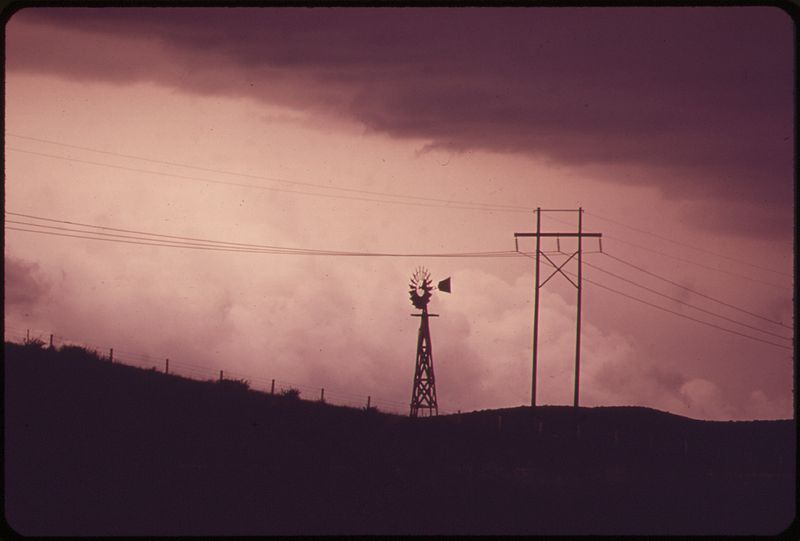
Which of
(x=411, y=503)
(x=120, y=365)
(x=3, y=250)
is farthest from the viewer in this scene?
(x=120, y=365)

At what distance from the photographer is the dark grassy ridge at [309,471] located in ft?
97.3

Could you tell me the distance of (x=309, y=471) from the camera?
34.5 meters

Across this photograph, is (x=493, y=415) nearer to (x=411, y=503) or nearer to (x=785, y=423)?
(x=785, y=423)

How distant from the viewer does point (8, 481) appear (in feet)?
97.8

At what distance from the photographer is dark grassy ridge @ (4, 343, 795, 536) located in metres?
29.7

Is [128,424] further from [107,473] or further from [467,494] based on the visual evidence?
[467,494]

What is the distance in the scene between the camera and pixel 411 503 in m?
32.3

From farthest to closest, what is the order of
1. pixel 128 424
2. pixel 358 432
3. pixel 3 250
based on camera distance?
pixel 358 432 < pixel 128 424 < pixel 3 250

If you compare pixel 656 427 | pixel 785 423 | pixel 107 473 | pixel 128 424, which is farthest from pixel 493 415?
pixel 107 473

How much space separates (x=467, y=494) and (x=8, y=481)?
14021 mm

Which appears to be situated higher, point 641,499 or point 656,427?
point 656,427

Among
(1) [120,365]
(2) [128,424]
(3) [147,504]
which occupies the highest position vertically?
(1) [120,365]

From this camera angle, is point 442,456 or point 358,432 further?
point 358,432

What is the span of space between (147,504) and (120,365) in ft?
73.8
